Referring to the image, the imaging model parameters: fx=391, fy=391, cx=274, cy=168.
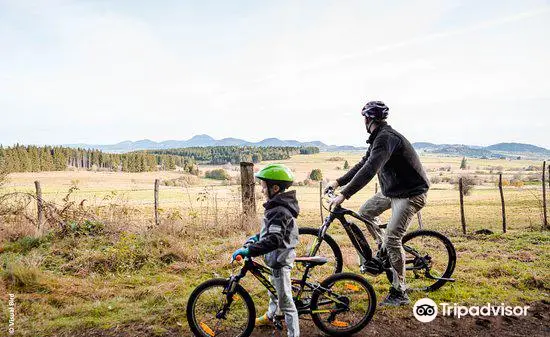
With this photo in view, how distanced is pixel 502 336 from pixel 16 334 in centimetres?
529

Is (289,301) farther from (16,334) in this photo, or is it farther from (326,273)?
(16,334)

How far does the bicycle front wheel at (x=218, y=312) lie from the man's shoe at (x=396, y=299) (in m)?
1.83

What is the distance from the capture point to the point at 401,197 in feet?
16.0

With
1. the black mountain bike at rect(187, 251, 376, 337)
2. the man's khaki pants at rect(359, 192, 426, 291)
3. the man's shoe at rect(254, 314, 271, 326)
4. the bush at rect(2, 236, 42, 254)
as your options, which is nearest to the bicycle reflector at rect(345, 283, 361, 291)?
the black mountain bike at rect(187, 251, 376, 337)

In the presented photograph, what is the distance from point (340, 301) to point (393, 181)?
161cm

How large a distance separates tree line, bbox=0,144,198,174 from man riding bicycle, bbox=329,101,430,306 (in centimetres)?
7767

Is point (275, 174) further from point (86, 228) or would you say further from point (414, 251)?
point (86, 228)

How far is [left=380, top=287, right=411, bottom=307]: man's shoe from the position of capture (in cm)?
493

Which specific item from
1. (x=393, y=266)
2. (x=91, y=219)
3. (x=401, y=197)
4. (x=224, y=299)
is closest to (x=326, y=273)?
(x=393, y=266)

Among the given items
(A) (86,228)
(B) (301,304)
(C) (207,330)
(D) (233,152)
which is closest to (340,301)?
(B) (301,304)

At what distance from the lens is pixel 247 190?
33.1 ft

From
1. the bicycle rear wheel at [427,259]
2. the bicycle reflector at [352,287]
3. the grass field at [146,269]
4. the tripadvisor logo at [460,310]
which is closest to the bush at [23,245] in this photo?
the grass field at [146,269]

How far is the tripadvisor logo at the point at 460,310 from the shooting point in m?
4.73

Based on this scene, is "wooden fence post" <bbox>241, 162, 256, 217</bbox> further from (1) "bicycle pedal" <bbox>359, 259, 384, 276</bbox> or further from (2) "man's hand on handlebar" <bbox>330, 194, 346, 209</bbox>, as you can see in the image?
(2) "man's hand on handlebar" <bbox>330, 194, 346, 209</bbox>
